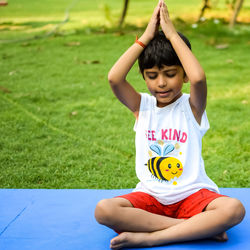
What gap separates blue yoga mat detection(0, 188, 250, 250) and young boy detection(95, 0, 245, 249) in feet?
0.34

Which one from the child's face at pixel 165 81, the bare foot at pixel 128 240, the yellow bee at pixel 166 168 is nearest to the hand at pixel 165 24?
the child's face at pixel 165 81

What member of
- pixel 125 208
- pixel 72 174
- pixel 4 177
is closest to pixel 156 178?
pixel 125 208

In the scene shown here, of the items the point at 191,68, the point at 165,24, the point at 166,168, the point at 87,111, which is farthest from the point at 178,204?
the point at 87,111

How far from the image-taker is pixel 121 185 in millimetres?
2789

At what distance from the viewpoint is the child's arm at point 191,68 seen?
1887 millimetres

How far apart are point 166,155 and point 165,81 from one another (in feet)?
1.15

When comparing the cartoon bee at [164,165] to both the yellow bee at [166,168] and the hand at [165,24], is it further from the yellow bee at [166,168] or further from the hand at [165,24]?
the hand at [165,24]

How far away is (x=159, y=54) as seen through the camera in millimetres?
1955

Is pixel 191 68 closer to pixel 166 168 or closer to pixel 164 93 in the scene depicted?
pixel 164 93

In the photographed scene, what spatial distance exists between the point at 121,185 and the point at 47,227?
0.79 metres

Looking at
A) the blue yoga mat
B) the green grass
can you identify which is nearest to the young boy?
the blue yoga mat

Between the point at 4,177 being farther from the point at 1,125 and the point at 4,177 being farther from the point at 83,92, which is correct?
the point at 83,92

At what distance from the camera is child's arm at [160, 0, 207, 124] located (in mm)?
1887

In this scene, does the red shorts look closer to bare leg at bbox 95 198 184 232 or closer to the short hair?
bare leg at bbox 95 198 184 232
